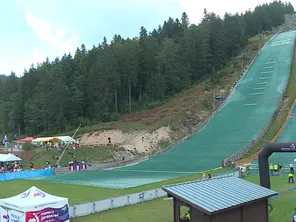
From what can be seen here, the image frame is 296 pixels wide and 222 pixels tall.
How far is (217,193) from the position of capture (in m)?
13.8

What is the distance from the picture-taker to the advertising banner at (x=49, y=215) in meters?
17.3

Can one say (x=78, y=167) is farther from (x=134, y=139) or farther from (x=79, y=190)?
(x=79, y=190)

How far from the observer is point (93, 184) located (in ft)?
115

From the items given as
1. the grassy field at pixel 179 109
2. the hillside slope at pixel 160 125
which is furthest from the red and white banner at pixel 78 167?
the grassy field at pixel 179 109

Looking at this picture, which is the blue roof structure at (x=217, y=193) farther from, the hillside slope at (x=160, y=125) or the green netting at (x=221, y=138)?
the hillside slope at (x=160, y=125)

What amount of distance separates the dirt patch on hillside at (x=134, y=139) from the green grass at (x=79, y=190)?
1743 cm

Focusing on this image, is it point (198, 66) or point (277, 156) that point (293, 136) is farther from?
point (198, 66)

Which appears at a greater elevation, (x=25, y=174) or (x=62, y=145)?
(x=62, y=145)

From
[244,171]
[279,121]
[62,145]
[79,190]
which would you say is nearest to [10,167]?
[62,145]

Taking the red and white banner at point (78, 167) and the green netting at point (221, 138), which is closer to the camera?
the green netting at point (221, 138)

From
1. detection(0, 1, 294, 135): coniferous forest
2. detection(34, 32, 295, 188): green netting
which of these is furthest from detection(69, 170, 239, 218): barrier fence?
detection(0, 1, 294, 135): coniferous forest

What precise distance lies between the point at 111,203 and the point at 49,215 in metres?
5.99

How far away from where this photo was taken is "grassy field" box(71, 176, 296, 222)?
19703 millimetres

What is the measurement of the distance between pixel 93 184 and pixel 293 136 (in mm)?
23566
